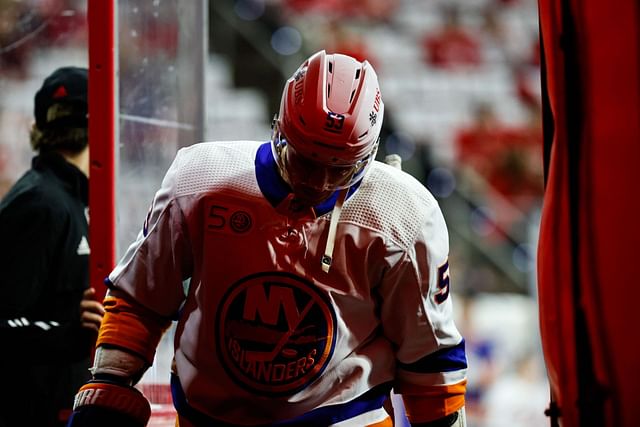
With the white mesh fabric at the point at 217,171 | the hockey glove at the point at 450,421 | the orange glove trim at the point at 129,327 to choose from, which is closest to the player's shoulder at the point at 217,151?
the white mesh fabric at the point at 217,171

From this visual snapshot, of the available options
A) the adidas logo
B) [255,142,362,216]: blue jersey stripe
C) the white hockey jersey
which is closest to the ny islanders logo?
the white hockey jersey

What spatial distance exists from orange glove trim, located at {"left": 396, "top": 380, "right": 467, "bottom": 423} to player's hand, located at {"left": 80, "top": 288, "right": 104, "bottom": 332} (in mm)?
630

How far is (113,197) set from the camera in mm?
1896

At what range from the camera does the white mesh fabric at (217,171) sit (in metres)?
1.56

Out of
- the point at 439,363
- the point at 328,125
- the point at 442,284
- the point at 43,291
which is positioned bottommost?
the point at 43,291

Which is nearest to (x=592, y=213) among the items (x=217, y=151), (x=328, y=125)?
(x=328, y=125)

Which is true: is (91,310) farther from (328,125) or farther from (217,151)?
(328,125)

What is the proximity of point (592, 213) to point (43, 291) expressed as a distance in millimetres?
1373

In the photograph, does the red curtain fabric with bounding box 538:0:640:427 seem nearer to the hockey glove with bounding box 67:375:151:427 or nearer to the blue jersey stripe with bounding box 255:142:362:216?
the blue jersey stripe with bounding box 255:142:362:216

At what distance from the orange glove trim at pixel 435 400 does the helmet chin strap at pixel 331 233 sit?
0.84 feet

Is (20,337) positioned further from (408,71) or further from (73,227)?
(408,71)

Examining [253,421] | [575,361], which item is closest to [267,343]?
[253,421]

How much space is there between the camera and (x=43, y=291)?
2.20 m

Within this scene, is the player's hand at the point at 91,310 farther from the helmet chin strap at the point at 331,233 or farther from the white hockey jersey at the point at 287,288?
the helmet chin strap at the point at 331,233
